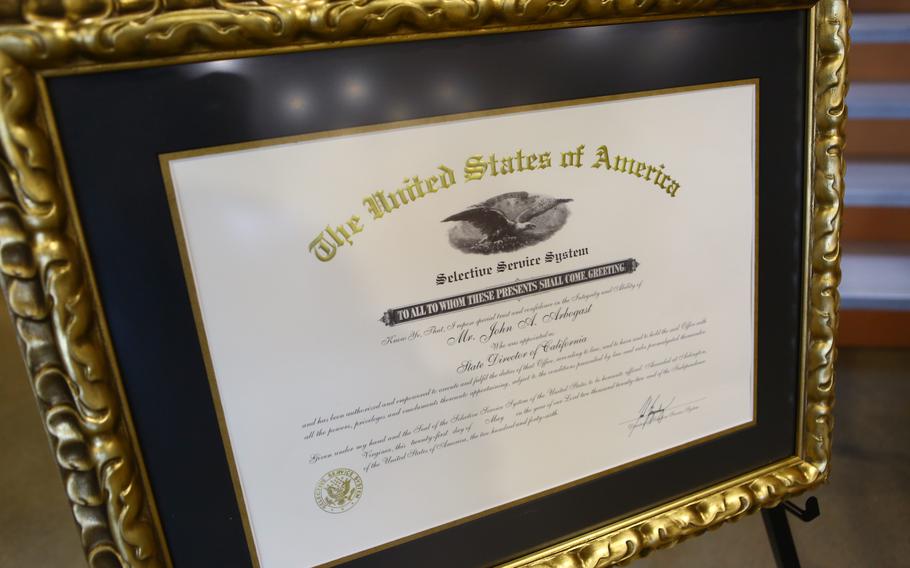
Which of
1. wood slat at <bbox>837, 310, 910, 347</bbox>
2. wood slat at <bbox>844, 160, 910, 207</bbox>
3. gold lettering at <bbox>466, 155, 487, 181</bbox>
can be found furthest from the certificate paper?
wood slat at <bbox>837, 310, 910, 347</bbox>

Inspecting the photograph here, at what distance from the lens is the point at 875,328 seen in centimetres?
177

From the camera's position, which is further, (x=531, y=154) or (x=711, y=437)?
(x=711, y=437)

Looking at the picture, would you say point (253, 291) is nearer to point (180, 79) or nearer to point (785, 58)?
point (180, 79)

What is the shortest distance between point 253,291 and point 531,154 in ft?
0.78

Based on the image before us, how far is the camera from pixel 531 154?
51 centimetres

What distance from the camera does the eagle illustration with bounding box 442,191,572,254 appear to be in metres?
0.50

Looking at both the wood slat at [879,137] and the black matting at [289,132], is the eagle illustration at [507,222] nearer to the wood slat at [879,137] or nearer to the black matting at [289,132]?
the black matting at [289,132]

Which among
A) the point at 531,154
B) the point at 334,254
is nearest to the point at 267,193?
the point at 334,254

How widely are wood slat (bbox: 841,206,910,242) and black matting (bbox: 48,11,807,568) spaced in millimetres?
1270

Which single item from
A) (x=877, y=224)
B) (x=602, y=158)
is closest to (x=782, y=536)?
(x=602, y=158)

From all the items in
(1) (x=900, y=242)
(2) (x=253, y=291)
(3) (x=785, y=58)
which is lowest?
(1) (x=900, y=242)

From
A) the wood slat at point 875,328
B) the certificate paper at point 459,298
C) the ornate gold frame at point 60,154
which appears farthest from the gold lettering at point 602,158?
the wood slat at point 875,328

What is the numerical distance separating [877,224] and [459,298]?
5.35ft
